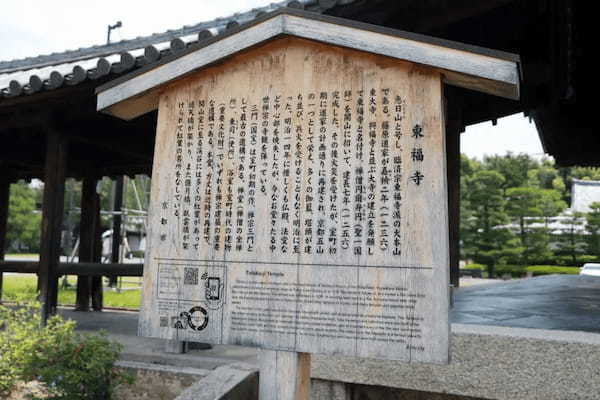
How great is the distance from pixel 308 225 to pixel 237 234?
0.38 meters

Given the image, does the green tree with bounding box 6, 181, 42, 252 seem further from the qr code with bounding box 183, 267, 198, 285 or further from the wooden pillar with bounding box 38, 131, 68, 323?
the qr code with bounding box 183, 267, 198, 285

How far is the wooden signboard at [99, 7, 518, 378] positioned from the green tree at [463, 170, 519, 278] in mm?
23604

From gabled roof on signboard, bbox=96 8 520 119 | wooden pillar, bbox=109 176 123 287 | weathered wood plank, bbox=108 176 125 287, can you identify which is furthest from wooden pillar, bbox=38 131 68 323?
weathered wood plank, bbox=108 176 125 287

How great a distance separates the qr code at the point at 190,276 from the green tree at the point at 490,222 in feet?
77.6

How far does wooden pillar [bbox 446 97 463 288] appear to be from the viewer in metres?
6.17

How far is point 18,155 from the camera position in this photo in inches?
328

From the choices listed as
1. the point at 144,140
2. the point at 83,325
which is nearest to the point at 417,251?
the point at 144,140

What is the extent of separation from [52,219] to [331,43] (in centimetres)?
442

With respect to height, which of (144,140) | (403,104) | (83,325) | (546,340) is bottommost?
(83,325)

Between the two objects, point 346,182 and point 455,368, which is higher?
point 346,182

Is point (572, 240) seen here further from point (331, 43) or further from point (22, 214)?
point (22, 214)

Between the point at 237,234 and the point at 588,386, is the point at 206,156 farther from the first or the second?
the point at 588,386

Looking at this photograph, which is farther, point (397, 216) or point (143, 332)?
point (143, 332)

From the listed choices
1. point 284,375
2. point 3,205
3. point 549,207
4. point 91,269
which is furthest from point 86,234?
point 549,207
